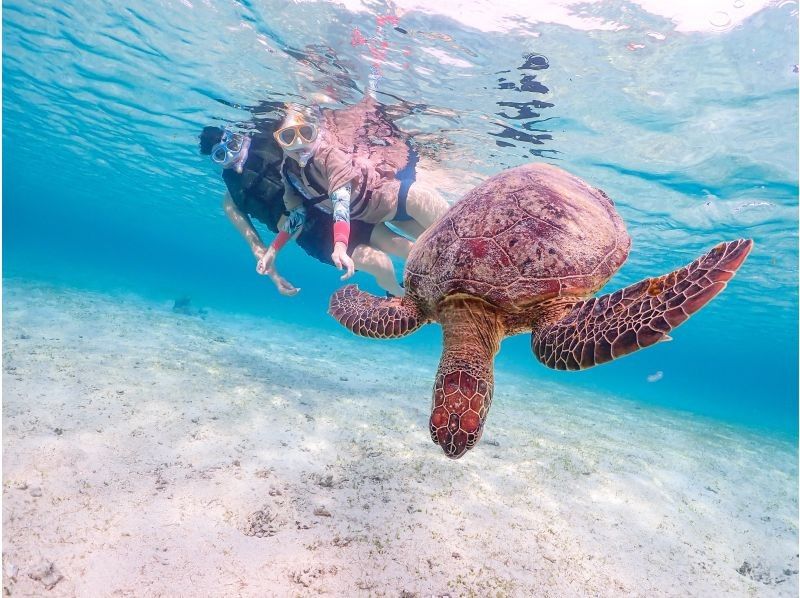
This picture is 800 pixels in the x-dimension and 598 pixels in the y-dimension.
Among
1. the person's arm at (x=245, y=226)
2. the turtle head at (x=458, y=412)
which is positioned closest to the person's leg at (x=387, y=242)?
the person's arm at (x=245, y=226)

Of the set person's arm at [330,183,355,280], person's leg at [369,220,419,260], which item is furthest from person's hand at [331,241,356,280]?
person's leg at [369,220,419,260]

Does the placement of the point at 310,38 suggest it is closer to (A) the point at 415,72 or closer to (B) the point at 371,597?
(A) the point at 415,72

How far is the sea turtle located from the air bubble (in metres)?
6.26

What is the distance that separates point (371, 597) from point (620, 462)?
640cm

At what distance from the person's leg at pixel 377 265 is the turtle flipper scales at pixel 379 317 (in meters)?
3.42

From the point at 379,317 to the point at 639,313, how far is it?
2586 mm

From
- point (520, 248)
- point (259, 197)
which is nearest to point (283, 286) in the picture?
point (259, 197)

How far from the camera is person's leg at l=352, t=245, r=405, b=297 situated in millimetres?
8430

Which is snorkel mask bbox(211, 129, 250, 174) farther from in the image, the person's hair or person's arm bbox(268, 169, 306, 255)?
person's arm bbox(268, 169, 306, 255)

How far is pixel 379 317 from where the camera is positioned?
4512 mm

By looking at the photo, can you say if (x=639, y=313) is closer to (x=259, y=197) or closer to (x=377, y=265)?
(x=377, y=265)

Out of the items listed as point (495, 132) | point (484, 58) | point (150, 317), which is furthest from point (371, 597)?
point (150, 317)

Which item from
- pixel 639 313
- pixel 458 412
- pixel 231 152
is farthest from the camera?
pixel 231 152

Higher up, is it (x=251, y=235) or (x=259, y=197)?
(x=259, y=197)
